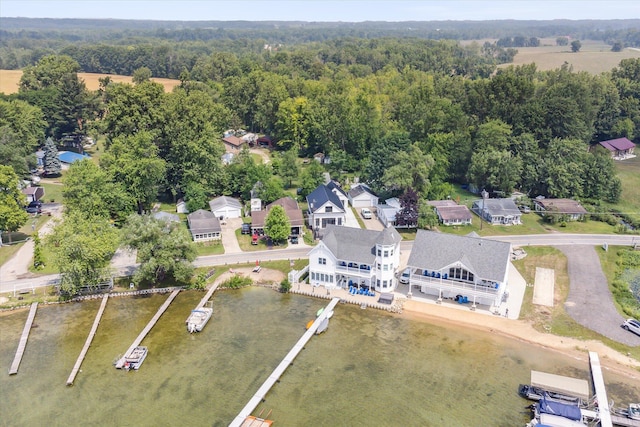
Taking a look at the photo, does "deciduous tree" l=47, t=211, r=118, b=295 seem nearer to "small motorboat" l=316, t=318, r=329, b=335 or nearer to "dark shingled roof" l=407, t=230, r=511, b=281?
"small motorboat" l=316, t=318, r=329, b=335

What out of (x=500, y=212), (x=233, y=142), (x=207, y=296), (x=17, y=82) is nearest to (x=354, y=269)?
(x=207, y=296)

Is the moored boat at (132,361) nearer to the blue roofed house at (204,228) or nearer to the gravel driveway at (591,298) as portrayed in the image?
the blue roofed house at (204,228)

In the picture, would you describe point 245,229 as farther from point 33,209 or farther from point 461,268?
point 33,209

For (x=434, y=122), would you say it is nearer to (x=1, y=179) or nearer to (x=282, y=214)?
(x=282, y=214)

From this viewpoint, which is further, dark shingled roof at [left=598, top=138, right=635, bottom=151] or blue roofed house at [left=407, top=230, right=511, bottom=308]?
dark shingled roof at [left=598, top=138, right=635, bottom=151]

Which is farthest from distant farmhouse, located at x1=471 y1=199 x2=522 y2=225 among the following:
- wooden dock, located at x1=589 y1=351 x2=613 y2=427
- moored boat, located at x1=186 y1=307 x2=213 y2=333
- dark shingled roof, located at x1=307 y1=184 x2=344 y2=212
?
moored boat, located at x1=186 y1=307 x2=213 y2=333

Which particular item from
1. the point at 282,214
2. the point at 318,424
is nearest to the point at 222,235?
the point at 282,214

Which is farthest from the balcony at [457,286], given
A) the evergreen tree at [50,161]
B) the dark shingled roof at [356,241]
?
the evergreen tree at [50,161]
